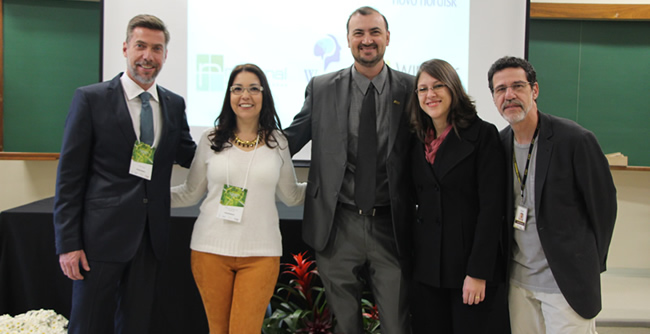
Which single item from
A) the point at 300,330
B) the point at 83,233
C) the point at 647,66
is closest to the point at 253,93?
the point at 83,233

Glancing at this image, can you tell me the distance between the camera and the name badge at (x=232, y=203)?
5.78 feet

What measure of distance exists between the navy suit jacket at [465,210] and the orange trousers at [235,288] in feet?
2.26

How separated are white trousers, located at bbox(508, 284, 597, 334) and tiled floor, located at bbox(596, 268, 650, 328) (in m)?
1.81

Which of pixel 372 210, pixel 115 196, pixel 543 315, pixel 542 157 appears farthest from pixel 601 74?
pixel 115 196

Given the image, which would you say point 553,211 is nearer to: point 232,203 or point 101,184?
point 232,203

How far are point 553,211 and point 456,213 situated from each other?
1.19 feet

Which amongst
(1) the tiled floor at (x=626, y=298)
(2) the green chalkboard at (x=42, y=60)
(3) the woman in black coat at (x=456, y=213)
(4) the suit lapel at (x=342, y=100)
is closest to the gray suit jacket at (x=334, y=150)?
(4) the suit lapel at (x=342, y=100)

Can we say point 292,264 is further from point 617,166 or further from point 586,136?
point 617,166

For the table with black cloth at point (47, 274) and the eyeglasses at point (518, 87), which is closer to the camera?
the eyeglasses at point (518, 87)

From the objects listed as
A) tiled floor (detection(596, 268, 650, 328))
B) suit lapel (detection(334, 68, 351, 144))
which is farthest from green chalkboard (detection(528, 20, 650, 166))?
suit lapel (detection(334, 68, 351, 144))

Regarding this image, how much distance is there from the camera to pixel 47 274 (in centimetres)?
272

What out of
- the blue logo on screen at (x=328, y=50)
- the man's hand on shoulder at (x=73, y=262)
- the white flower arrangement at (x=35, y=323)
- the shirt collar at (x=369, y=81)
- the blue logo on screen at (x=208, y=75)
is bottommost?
the white flower arrangement at (x=35, y=323)

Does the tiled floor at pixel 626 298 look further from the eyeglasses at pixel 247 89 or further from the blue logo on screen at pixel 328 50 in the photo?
the eyeglasses at pixel 247 89

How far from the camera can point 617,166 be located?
13.6 feet
